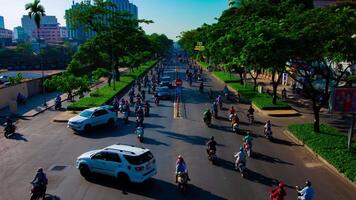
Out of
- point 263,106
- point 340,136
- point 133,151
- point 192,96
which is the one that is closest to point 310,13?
point 340,136

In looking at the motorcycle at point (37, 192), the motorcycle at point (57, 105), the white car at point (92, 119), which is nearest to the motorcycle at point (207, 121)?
the white car at point (92, 119)

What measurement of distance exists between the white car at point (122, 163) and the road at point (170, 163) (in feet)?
1.76

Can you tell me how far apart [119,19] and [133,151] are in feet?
134

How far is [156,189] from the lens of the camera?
16.0m

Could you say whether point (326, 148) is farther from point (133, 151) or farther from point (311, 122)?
point (133, 151)

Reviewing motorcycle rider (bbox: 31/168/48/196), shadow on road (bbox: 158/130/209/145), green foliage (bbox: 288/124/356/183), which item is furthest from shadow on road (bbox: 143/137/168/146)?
motorcycle rider (bbox: 31/168/48/196)

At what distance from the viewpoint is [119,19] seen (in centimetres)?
5412

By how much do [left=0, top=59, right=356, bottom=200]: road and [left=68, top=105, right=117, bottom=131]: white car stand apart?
23.4 inches

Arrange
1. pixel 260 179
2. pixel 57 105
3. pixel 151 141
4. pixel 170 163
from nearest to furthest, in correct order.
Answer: pixel 260 179, pixel 170 163, pixel 151 141, pixel 57 105

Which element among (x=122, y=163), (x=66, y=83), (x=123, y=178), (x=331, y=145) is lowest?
(x=123, y=178)

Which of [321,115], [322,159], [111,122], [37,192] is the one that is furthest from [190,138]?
[321,115]

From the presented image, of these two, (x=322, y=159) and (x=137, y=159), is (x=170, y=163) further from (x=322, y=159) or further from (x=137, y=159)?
(x=322, y=159)

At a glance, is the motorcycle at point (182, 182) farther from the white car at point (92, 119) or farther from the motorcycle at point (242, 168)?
the white car at point (92, 119)

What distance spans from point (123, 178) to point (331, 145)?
1253cm
